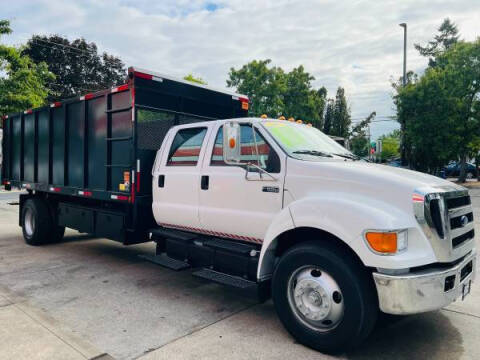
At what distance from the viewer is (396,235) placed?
3064 mm

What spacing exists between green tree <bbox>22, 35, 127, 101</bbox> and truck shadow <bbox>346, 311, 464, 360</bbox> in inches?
1453

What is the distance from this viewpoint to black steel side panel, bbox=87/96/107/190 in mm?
6000

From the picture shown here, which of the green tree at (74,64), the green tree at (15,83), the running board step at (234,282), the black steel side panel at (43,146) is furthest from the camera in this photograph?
the green tree at (74,64)

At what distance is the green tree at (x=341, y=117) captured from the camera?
43719 millimetres

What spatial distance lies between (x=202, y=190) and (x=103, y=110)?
2402mm

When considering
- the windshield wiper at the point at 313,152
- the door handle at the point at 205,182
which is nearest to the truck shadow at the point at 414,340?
the windshield wiper at the point at 313,152

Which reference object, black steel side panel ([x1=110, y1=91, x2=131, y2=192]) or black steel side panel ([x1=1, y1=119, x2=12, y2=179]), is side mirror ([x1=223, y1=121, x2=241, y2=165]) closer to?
black steel side panel ([x1=110, y1=91, x2=131, y2=192])

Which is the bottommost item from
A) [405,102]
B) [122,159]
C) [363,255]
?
[363,255]

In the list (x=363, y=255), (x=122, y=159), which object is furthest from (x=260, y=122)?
(x=122, y=159)

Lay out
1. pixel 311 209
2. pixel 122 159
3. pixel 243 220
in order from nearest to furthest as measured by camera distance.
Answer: pixel 311 209 < pixel 243 220 < pixel 122 159

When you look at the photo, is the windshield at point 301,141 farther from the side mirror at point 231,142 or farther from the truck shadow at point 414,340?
the truck shadow at point 414,340

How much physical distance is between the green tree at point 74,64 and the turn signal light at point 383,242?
37119 millimetres

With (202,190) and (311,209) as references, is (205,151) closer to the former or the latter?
(202,190)

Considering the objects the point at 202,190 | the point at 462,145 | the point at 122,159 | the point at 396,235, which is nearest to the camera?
the point at 396,235
